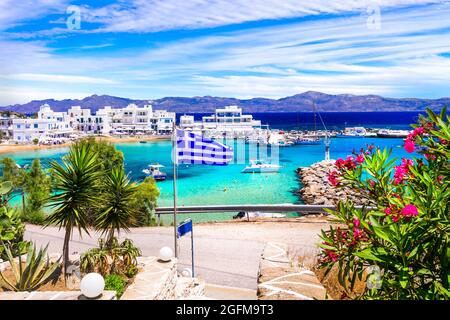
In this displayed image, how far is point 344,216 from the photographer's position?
317 cm

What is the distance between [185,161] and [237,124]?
29.5 metres

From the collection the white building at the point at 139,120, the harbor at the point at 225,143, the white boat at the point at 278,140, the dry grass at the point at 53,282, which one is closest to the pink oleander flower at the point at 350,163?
the dry grass at the point at 53,282

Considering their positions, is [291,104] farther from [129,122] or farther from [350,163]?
[129,122]

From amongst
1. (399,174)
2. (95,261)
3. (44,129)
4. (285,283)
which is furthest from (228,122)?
(399,174)

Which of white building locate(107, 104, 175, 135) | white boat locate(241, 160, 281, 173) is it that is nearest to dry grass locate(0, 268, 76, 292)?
white building locate(107, 104, 175, 135)

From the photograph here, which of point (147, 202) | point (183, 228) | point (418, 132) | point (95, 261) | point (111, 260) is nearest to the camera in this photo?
point (418, 132)

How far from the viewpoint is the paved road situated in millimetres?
8022

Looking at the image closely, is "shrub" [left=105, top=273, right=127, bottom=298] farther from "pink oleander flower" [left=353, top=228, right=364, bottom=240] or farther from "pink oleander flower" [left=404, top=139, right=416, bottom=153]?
"pink oleander flower" [left=404, top=139, right=416, bottom=153]

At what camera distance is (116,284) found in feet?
17.1

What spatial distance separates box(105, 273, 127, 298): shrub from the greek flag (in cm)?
222

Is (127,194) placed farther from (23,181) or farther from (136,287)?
(23,181)

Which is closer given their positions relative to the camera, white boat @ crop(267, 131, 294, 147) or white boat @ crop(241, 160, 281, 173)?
white boat @ crop(241, 160, 281, 173)

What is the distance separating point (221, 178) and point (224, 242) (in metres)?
24.3

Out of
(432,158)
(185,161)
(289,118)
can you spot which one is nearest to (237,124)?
(185,161)
